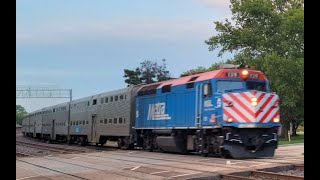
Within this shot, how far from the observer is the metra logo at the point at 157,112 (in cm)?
2152

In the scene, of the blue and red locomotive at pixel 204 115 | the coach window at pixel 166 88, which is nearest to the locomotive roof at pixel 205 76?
the blue and red locomotive at pixel 204 115

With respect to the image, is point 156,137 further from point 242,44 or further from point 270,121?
point 242,44

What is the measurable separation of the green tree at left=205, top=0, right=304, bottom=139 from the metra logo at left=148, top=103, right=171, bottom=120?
2012cm

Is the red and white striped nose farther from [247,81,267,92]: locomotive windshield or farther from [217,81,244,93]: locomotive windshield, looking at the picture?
[247,81,267,92]: locomotive windshield

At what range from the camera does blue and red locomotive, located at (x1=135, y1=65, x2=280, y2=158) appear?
1691 cm

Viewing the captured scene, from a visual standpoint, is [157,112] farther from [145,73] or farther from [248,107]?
[145,73]

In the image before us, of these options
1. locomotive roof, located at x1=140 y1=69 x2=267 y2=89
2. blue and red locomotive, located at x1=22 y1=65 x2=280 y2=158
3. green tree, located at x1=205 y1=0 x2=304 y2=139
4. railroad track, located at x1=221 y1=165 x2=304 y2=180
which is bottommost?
railroad track, located at x1=221 y1=165 x2=304 y2=180

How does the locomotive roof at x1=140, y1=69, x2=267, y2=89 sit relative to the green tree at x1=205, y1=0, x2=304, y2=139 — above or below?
below

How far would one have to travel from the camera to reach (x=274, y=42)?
44.6 metres

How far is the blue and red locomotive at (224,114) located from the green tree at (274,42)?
2202 centimetres

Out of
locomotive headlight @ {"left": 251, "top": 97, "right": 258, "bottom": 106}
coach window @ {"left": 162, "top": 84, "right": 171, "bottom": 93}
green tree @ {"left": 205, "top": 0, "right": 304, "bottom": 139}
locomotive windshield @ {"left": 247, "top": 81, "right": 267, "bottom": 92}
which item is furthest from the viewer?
green tree @ {"left": 205, "top": 0, "right": 304, "bottom": 139}

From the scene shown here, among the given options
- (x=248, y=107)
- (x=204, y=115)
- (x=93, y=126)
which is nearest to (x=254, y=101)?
(x=248, y=107)

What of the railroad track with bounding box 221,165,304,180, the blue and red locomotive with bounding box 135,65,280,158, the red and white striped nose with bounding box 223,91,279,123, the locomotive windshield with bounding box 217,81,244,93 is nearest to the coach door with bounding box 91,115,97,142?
the blue and red locomotive with bounding box 135,65,280,158
